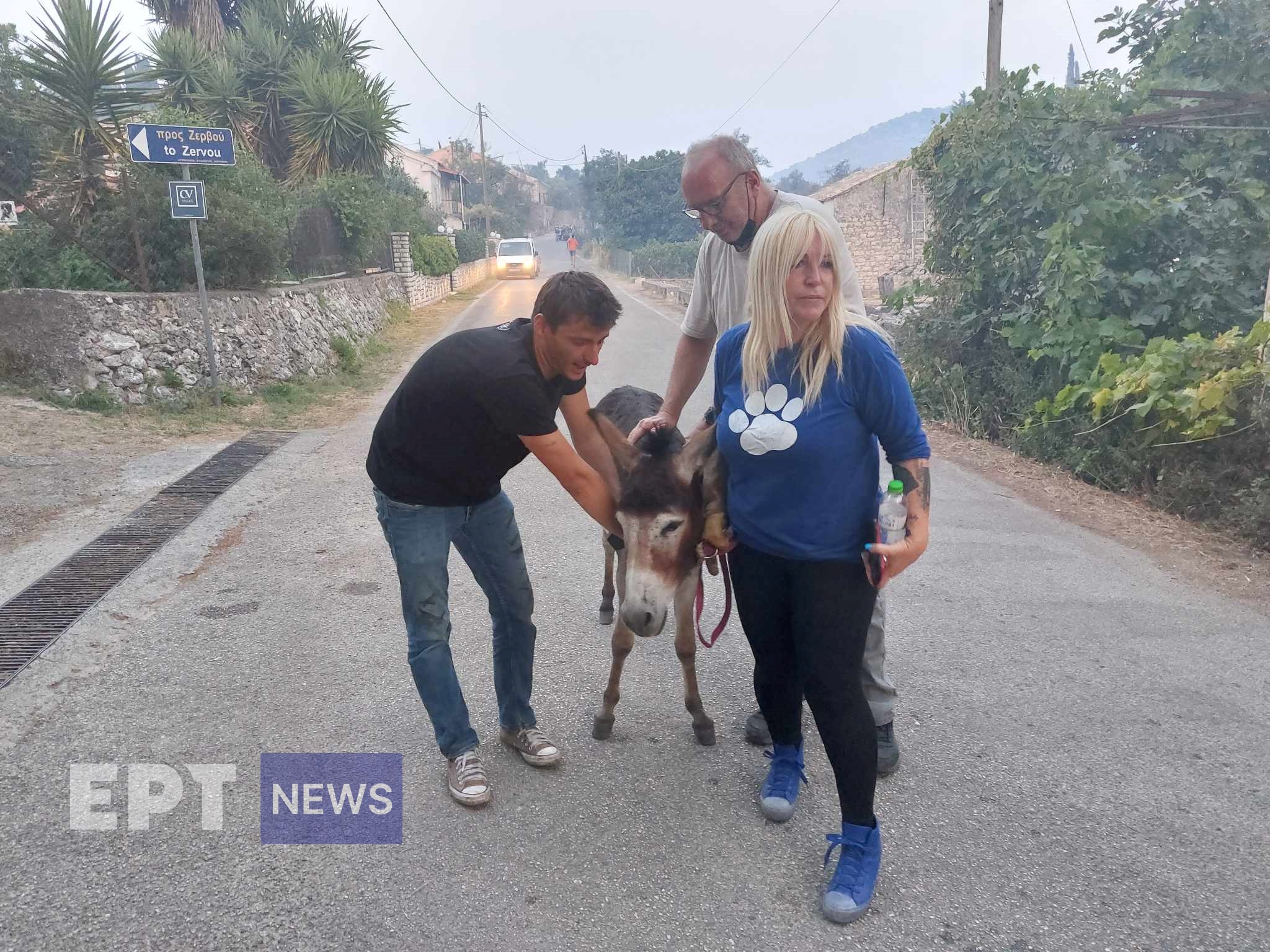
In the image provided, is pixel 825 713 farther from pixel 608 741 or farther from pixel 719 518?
pixel 608 741

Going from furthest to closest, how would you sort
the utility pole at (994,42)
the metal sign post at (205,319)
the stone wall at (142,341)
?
the utility pole at (994,42) → the metal sign post at (205,319) → the stone wall at (142,341)

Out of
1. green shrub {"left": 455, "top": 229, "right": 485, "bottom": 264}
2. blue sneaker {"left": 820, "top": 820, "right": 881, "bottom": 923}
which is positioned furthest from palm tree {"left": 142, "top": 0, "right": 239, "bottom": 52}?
blue sneaker {"left": 820, "top": 820, "right": 881, "bottom": 923}

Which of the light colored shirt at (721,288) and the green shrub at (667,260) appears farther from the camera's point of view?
the green shrub at (667,260)

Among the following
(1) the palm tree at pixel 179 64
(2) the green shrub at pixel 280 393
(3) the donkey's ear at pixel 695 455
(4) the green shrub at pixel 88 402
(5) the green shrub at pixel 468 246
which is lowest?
(2) the green shrub at pixel 280 393

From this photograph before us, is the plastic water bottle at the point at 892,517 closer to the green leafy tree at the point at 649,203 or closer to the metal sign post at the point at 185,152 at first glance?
the metal sign post at the point at 185,152

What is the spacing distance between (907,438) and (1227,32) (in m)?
7.91

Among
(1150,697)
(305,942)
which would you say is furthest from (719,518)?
(1150,697)

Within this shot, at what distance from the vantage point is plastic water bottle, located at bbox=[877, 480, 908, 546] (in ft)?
8.08

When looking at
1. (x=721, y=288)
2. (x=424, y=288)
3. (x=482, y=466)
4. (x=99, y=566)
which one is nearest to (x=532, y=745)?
(x=482, y=466)

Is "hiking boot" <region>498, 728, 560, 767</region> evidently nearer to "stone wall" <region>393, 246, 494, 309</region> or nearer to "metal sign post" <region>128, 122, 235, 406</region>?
"metal sign post" <region>128, 122, 235, 406</region>

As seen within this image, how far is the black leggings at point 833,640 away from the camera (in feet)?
8.54

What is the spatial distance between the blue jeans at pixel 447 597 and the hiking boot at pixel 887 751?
1.36 m

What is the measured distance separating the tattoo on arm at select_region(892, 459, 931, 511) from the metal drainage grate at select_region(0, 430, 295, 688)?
13.0ft

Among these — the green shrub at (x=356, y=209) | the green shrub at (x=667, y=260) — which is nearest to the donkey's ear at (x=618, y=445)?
the green shrub at (x=356, y=209)
